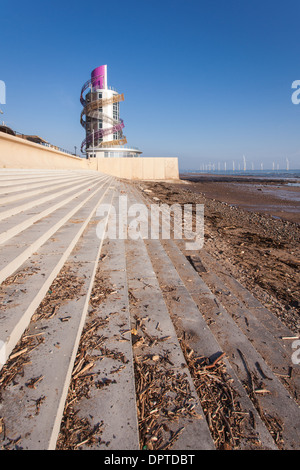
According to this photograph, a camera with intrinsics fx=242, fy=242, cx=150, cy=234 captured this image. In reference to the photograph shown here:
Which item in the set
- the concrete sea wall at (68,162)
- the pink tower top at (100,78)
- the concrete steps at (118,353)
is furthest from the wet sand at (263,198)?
the pink tower top at (100,78)

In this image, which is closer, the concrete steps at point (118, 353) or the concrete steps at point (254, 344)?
the concrete steps at point (118, 353)

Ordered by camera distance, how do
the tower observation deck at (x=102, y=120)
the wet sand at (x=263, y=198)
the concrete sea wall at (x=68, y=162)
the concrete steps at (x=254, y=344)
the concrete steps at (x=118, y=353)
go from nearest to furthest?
1. the concrete steps at (x=118, y=353)
2. the concrete steps at (x=254, y=344)
3. the concrete sea wall at (x=68, y=162)
4. the wet sand at (x=263, y=198)
5. the tower observation deck at (x=102, y=120)

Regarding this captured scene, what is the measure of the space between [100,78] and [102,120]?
23.8 ft

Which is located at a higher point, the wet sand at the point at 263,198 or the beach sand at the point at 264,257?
the wet sand at the point at 263,198

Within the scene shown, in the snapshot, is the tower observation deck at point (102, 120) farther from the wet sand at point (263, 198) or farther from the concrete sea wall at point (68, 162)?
the wet sand at point (263, 198)

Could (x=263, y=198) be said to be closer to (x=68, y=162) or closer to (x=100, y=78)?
(x=68, y=162)

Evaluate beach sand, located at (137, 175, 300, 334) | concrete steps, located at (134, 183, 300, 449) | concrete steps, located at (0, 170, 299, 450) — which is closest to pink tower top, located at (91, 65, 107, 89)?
beach sand, located at (137, 175, 300, 334)

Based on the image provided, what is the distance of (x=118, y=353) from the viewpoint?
1993 mm

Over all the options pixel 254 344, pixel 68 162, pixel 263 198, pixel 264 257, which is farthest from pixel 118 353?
pixel 263 198

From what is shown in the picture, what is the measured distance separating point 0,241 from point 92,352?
2.04 m

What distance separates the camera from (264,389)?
195cm

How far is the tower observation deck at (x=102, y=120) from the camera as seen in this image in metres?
40.6

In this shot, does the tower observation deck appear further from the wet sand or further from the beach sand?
the beach sand
